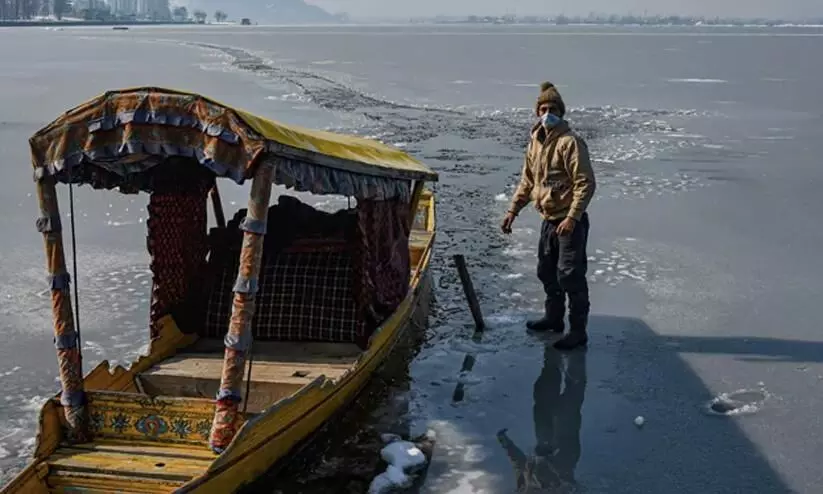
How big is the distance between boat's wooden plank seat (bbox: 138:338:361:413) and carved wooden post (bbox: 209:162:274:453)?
99 cm

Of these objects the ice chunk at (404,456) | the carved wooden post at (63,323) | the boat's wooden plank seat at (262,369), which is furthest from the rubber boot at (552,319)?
the carved wooden post at (63,323)

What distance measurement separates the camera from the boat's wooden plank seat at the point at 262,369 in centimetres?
667

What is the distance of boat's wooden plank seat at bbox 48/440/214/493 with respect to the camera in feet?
17.4

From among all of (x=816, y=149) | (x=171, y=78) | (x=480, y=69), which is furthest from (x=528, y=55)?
(x=816, y=149)

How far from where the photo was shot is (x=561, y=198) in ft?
26.9

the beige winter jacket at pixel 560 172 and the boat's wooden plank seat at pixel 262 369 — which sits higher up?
the beige winter jacket at pixel 560 172

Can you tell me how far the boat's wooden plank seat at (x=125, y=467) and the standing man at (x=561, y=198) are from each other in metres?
3.89

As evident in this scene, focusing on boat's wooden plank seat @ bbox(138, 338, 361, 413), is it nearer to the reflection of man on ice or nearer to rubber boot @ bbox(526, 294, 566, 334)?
the reflection of man on ice

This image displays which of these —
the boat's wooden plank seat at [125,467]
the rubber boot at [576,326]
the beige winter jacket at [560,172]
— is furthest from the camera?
the rubber boot at [576,326]

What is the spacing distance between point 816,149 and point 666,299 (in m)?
12.2

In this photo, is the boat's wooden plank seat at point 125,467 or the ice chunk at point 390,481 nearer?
the boat's wooden plank seat at point 125,467

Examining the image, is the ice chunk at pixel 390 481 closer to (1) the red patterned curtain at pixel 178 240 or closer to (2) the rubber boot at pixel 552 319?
(1) the red patterned curtain at pixel 178 240

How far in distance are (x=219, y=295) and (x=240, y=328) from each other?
2462 millimetres

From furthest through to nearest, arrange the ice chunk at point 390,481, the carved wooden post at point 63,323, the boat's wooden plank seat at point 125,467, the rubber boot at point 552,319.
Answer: the rubber boot at point 552,319
the ice chunk at point 390,481
the carved wooden post at point 63,323
the boat's wooden plank seat at point 125,467
